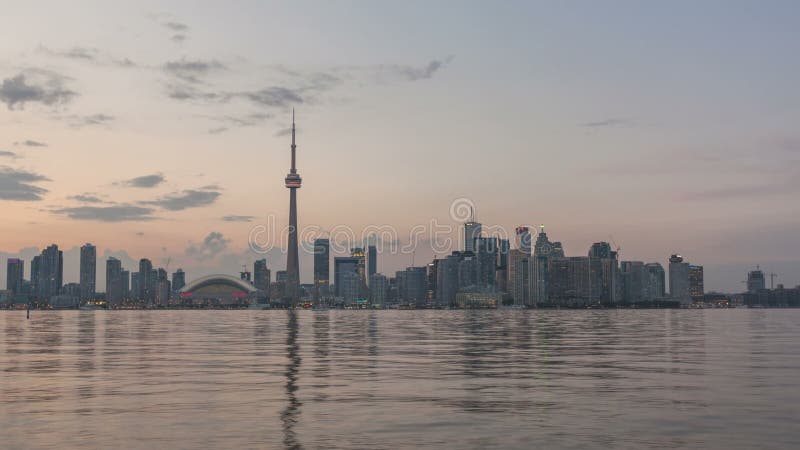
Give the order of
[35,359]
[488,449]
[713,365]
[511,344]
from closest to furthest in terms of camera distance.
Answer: [488,449] → [713,365] → [35,359] → [511,344]

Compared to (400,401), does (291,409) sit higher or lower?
higher

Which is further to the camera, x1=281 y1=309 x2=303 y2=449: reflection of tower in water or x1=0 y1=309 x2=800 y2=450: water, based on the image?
x1=0 y1=309 x2=800 y2=450: water

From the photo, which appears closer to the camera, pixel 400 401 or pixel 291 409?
pixel 291 409

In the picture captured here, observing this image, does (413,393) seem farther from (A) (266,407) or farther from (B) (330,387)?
(A) (266,407)

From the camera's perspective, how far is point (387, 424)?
37.2 meters

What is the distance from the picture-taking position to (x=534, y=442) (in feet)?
106

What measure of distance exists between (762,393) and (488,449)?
80.3 feet

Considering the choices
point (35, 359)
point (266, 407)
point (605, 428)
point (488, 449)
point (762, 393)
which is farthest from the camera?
point (35, 359)

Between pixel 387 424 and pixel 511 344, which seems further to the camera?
pixel 511 344

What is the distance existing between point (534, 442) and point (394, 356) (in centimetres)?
4841

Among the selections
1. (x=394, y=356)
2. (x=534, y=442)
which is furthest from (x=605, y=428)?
(x=394, y=356)

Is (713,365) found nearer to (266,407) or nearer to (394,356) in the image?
(394,356)

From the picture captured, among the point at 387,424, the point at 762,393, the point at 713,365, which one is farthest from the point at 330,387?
the point at 713,365

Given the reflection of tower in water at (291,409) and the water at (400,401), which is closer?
the reflection of tower in water at (291,409)
